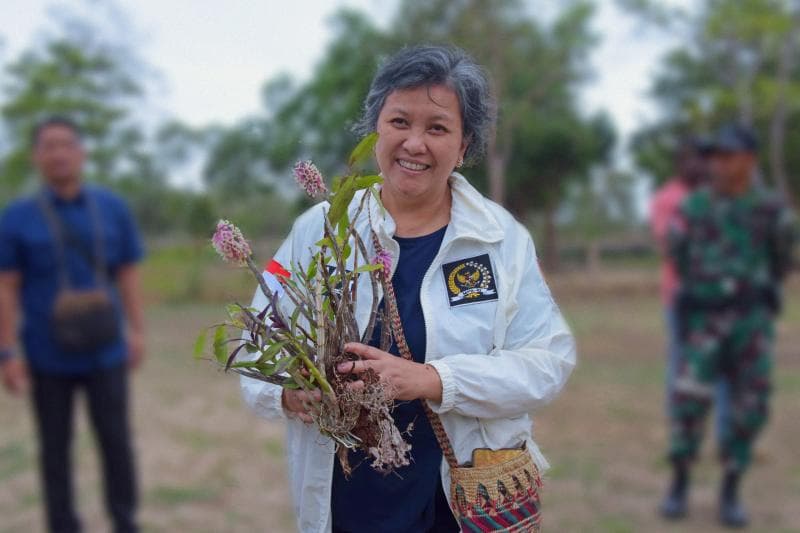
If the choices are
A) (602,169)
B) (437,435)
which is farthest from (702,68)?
(437,435)

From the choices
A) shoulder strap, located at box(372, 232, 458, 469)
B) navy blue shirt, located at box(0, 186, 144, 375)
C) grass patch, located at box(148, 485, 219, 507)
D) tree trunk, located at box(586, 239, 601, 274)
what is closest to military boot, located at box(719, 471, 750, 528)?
grass patch, located at box(148, 485, 219, 507)

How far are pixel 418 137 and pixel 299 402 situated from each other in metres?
0.60

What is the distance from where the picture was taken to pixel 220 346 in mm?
1676

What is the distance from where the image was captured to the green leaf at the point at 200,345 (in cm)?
164

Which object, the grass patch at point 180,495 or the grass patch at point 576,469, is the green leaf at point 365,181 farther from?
the grass patch at point 576,469

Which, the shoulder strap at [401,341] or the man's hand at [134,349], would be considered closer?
the shoulder strap at [401,341]

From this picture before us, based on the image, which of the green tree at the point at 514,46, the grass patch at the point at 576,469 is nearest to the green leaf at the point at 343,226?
the green tree at the point at 514,46

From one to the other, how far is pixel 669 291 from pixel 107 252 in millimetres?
2953

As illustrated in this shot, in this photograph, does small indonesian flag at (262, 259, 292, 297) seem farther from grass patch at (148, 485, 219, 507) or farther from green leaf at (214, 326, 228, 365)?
grass patch at (148, 485, 219, 507)

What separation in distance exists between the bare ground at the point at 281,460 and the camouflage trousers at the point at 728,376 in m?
0.37

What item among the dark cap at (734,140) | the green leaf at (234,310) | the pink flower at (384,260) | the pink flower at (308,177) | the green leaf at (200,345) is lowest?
the green leaf at (200,345)

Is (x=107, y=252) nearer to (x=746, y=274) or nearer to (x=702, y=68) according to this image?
(x=746, y=274)

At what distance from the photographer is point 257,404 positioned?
73.3 inches

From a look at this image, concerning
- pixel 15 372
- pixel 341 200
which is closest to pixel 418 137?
pixel 341 200
